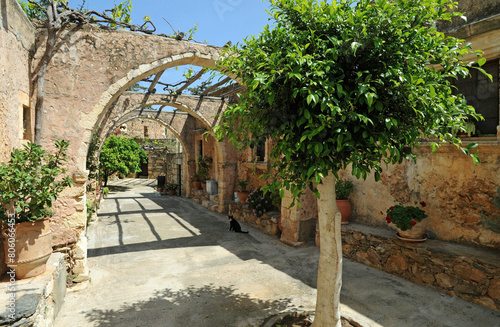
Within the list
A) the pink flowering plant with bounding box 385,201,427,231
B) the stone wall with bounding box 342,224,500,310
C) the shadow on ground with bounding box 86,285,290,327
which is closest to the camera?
the shadow on ground with bounding box 86,285,290,327

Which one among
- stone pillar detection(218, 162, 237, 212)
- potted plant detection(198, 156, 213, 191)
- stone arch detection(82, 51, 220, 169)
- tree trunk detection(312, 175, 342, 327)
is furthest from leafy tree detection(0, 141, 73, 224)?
potted plant detection(198, 156, 213, 191)

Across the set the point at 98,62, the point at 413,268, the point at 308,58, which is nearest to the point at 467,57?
the point at 413,268

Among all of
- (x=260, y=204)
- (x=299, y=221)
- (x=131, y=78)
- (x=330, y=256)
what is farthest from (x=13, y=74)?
(x=260, y=204)

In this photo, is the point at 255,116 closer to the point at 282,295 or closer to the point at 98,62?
the point at 282,295

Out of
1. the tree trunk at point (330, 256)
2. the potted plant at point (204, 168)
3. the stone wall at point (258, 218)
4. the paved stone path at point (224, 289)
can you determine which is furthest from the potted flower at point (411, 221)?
the potted plant at point (204, 168)

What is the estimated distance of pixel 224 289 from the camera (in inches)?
178

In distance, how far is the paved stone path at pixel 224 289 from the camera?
3.68m

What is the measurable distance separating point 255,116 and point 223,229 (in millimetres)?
5893

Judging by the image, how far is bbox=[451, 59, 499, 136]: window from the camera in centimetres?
440

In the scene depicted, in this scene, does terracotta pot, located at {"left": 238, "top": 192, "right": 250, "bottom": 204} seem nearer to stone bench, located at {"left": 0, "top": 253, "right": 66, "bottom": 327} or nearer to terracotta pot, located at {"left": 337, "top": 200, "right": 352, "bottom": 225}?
terracotta pot, located at {"left": 337, "top": 200, "right": 352, "bottom": 225}

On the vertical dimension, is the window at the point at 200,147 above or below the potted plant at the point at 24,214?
above

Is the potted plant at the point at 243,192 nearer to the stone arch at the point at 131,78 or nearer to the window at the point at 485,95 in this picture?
the stone arch at the point at 131,78

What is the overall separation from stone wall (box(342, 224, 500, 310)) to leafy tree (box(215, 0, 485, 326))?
92.2 inches

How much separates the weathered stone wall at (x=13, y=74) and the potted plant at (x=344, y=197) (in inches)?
217
